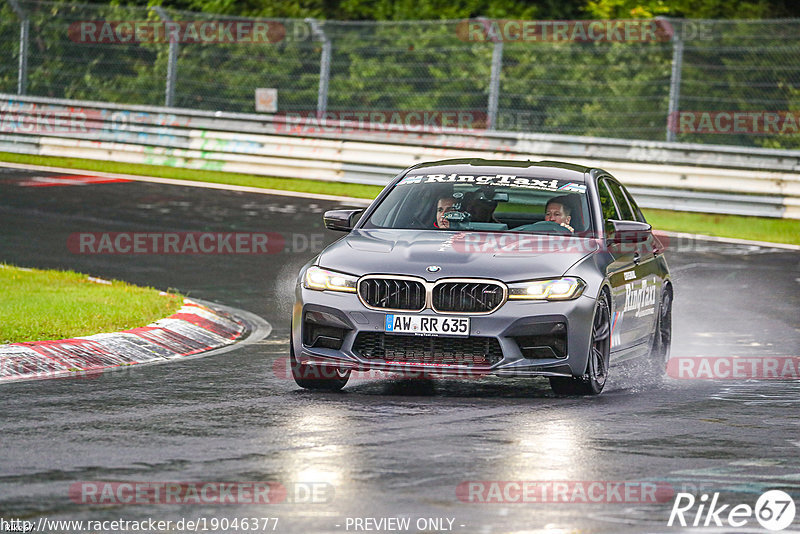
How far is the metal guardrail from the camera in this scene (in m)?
22.3

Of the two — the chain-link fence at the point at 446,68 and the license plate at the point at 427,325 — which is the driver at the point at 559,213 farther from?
the chain-link fence at the point at 446,68

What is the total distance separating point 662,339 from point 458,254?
8.45ft

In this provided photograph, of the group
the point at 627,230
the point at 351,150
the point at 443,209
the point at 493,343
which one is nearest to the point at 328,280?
the point at 493,343

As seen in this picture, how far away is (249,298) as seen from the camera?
48.5ft

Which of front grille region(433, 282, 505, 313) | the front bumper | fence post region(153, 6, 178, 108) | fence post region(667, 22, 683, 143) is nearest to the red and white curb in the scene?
the front bumper

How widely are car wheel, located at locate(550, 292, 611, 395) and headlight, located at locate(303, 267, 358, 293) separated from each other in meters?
1.43

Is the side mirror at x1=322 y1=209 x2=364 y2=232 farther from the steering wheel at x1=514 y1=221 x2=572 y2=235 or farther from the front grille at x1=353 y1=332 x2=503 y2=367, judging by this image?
the front grille at x1=353 y1=332 x2=503 y2=367

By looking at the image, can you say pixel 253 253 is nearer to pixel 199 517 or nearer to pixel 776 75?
pixel 776 75

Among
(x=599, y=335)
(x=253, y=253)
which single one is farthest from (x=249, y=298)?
(x=599, y=335)

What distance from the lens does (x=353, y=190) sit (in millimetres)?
25250

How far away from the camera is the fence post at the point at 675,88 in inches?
898

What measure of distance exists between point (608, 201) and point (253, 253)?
23.6 ft

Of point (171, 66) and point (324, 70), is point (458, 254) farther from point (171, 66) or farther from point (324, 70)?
point (171, 66)

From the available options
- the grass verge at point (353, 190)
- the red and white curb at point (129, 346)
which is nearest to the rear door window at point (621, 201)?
the red and white curb at point (129, 346)
